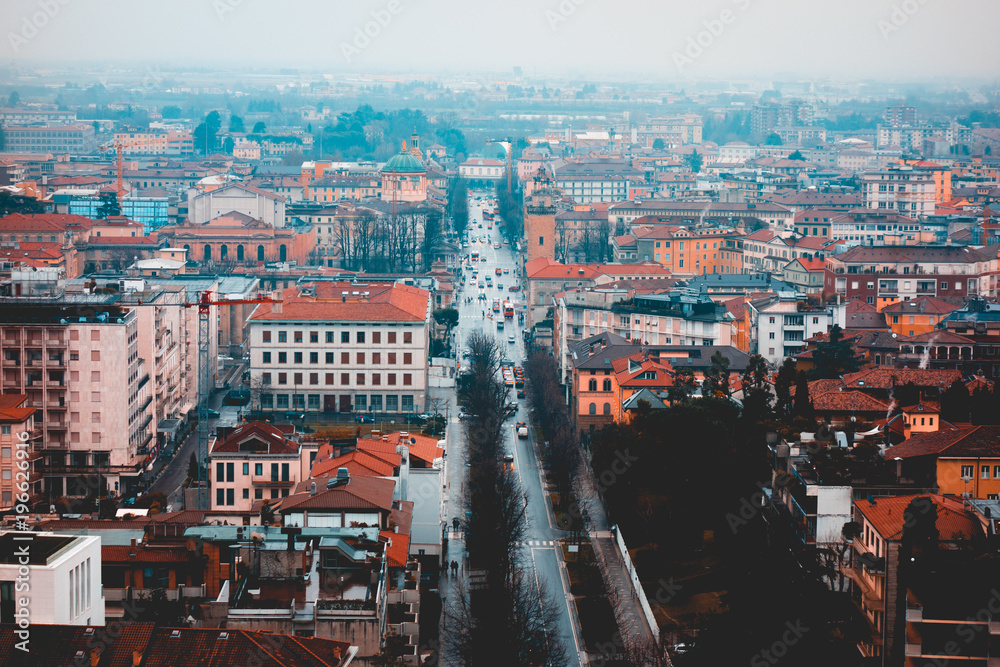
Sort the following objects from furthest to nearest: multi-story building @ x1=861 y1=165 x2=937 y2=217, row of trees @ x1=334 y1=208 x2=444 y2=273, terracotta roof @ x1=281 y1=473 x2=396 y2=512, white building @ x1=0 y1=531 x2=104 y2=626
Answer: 1. multi-story building @ x1=861 y1=165 x2=937 y2=217
2. row of trees @ x1=334 y1=208 x2=444 y2=273
3. terracotta roof @ x1=281 y1=473 x2=396 y2=512
4. white building @ x1=0 y1=531 x2=104 y2=626

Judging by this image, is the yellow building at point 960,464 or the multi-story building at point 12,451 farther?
the multi-story building at point 12,451

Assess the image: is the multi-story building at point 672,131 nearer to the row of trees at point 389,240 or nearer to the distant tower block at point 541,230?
the row of trees at point 389,240

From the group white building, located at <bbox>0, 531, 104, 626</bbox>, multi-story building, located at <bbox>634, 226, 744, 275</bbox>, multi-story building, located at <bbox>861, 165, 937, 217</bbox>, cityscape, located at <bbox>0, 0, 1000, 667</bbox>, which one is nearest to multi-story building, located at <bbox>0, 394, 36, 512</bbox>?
cityscape, located at <bbox>0, 0, 1000, 667</bbox>

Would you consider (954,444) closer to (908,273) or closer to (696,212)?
(908,273)

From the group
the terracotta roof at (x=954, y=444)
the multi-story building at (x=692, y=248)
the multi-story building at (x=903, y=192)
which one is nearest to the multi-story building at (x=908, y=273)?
the multi-story building at (x=692, y=248)

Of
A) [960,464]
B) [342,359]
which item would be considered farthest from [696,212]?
[960,464]

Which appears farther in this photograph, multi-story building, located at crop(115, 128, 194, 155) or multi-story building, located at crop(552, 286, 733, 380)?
multi-story building, located at crop(115, 128, 194, 155)

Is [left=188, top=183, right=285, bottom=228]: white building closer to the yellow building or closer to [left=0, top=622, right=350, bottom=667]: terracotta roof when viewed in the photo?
the yellow building
